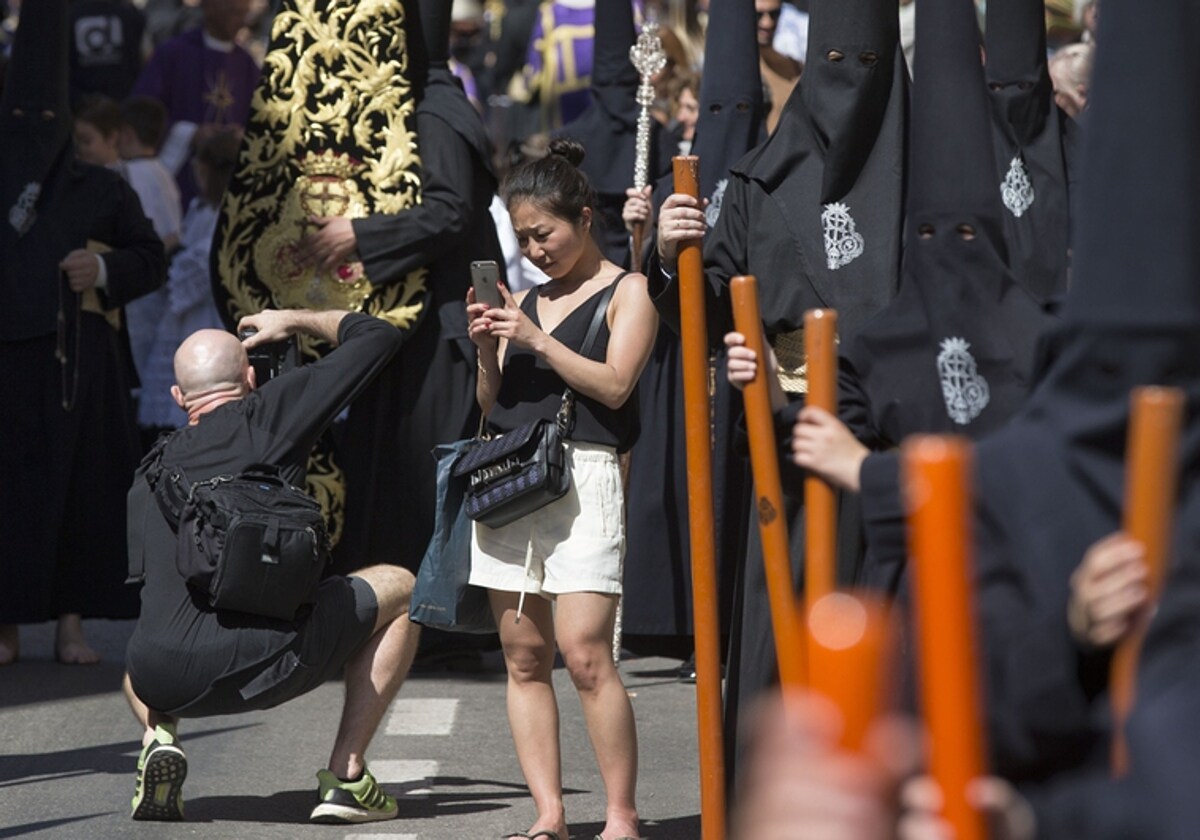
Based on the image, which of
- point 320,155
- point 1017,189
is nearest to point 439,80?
point 320,155

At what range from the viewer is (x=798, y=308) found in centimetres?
488

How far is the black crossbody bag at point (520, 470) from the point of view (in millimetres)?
5250

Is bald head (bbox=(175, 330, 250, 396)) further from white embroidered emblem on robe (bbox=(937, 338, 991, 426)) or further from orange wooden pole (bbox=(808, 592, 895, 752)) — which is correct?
orange wooden pole (bbox=(808, 592, 895, 752))

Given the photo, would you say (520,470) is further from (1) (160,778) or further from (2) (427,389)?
(2) (427,389)

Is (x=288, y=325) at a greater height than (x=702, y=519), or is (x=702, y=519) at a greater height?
(x=288, y=325)

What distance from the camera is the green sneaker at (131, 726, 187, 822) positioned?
5711 mm

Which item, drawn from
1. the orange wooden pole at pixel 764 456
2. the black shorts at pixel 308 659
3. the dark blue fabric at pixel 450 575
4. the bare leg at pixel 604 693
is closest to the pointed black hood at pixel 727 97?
the dark blue fabric at pixel 450 575

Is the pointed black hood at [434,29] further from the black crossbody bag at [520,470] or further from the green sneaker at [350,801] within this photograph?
the green sneaker at [350,801]

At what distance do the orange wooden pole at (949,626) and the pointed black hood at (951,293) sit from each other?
156 cm

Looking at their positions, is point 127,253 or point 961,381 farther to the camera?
point 127,253

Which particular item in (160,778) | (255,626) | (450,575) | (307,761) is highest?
(450,575)

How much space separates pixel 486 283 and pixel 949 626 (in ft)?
11.6

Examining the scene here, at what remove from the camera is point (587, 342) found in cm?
547

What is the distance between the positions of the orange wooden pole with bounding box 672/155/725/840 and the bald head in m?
1.57
